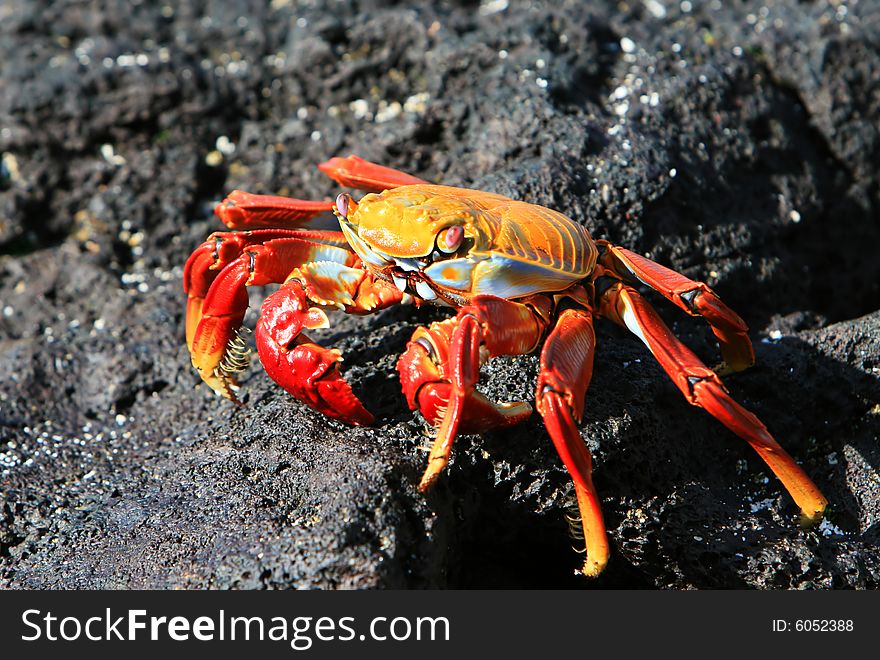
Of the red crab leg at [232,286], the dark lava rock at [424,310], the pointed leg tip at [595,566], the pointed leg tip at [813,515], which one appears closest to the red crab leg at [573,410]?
the pointed leg tip at [595,566]

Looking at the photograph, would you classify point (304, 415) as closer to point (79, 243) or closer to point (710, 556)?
point (710, 556)

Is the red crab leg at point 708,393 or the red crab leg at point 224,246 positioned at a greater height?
the red crab leg at point 708,393

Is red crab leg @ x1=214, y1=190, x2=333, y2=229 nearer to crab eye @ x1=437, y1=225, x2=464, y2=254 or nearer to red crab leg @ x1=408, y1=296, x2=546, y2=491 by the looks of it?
crab eye @ x1=437, y1=225, x2=464, y2=254

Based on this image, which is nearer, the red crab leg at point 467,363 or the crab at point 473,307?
the red crab leg at point 467,363

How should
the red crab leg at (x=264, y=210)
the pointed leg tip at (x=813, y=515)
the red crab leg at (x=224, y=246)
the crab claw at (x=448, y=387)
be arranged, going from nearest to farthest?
the crab claw at (x=448, y=387)
the pointed leg tip at (x=813, y=515)
the red crab leg at (x=224, y=246)
the red crab leg at (x=264, y=210)

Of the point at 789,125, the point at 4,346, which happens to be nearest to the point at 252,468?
the point at 4,346

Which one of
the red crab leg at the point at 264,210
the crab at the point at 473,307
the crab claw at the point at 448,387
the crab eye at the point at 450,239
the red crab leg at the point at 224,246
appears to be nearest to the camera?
the crab claw at the point at 448,387

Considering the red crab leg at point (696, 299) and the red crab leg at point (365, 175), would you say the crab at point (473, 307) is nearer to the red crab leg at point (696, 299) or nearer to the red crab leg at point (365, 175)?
the red crab leg at point (696, 299)
